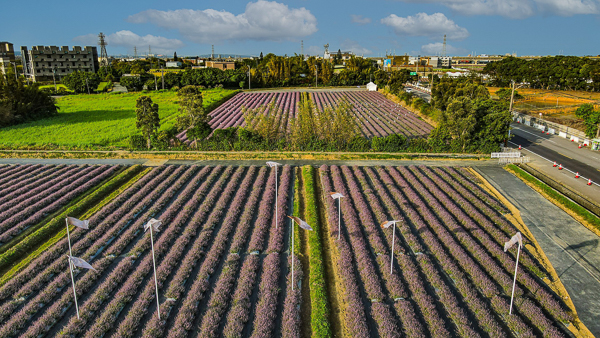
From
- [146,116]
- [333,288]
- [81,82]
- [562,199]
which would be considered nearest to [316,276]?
[333,288]

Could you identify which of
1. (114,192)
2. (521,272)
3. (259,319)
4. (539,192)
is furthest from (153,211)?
(539,192)

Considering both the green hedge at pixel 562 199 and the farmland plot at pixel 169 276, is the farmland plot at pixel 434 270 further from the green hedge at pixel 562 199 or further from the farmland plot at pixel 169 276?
the green hedge at pixel 562 199

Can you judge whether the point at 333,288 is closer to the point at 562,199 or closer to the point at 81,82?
the point at 562,199

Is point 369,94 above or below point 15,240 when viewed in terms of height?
above

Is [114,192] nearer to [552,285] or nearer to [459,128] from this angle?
[552,285]

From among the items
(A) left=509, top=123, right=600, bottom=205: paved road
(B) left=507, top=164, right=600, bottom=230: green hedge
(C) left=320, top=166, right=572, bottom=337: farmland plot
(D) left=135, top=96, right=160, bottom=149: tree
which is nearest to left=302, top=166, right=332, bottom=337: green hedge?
(C) left=320, top=166, right=572, bottom=337: farmland plot
